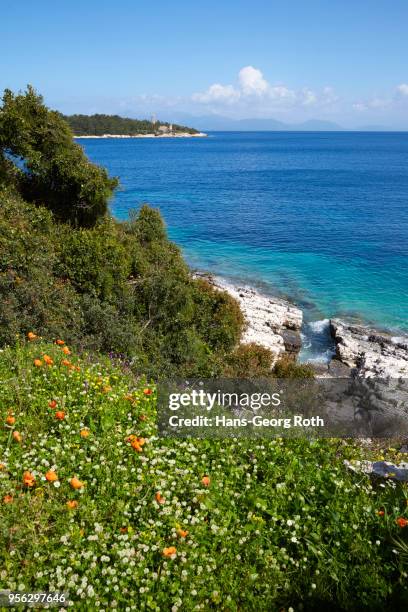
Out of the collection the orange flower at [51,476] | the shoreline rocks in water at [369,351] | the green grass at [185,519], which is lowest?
the shoreline rocks in water at [369,351]

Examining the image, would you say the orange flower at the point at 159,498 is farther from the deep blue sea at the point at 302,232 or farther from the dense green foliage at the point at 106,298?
the deep blue sea at the point at 302,232

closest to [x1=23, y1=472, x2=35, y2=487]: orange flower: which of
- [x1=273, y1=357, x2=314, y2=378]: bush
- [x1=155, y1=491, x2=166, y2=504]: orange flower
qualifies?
[x1=155, y1=491, x2=166, y2=504]: orange flower

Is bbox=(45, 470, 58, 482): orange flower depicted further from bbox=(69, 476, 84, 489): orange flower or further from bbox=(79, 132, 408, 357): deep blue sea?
bbox=(79, 132, 408, 357): deep blue sea

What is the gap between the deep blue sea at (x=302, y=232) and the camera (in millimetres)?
28656

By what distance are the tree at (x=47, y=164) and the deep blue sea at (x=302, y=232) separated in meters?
3.27

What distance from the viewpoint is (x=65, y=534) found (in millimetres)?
5445

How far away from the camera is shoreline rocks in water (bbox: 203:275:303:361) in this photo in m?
21.5

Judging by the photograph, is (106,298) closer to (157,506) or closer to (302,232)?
(157,506)

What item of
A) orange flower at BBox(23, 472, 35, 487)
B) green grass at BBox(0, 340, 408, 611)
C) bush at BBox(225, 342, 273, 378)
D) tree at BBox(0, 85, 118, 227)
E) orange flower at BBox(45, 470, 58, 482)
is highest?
tree at BBox(0, 85, 118, 227)

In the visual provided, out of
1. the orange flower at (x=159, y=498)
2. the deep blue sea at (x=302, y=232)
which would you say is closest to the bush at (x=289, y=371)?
the deep blue sea at (x=302, y=232)

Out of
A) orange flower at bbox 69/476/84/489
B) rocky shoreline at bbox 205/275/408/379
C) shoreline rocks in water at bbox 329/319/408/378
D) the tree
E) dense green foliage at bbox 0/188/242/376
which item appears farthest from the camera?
rocky shoreline at bbox 205/275/408/379

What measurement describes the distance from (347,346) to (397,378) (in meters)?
3.80

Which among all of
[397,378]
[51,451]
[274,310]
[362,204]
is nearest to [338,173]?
[362,204]

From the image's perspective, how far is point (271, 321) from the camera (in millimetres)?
23672
